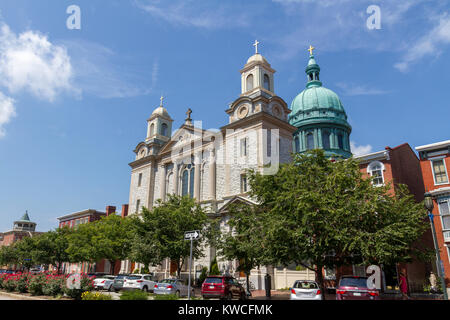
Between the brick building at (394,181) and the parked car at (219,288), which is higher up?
the brick building at (394,181)

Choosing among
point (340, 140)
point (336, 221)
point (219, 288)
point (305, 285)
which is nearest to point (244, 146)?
point (219, 288)

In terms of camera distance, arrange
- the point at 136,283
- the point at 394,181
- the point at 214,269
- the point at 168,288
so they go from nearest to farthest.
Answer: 1. the point at 168,288
2. the point at 136,283
3. the point at 394,181
4. the point at 214,269

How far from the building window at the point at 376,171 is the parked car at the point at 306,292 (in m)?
14.4

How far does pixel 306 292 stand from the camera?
17.0 meters

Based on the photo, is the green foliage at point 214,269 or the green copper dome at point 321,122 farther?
the green copper dome at point 321,122

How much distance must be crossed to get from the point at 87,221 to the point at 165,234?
149 ft

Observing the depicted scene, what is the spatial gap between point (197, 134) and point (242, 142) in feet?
26.8

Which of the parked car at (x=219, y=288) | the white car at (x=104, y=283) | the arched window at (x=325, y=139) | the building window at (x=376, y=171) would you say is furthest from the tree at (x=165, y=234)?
the arched window at (x=325, y=139)

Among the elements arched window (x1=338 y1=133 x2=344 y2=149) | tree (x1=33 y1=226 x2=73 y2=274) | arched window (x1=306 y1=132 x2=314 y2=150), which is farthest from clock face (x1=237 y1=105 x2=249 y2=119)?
tree (x1=33 y1=226 x2=73 y2=274)

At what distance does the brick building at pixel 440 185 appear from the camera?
25.9 m

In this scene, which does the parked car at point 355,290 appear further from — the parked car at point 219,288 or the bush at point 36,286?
the bush at point 36,286

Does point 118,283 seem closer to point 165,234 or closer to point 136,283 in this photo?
point 136,283

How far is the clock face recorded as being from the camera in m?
38.0

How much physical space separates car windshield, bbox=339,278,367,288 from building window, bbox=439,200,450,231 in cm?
1375
